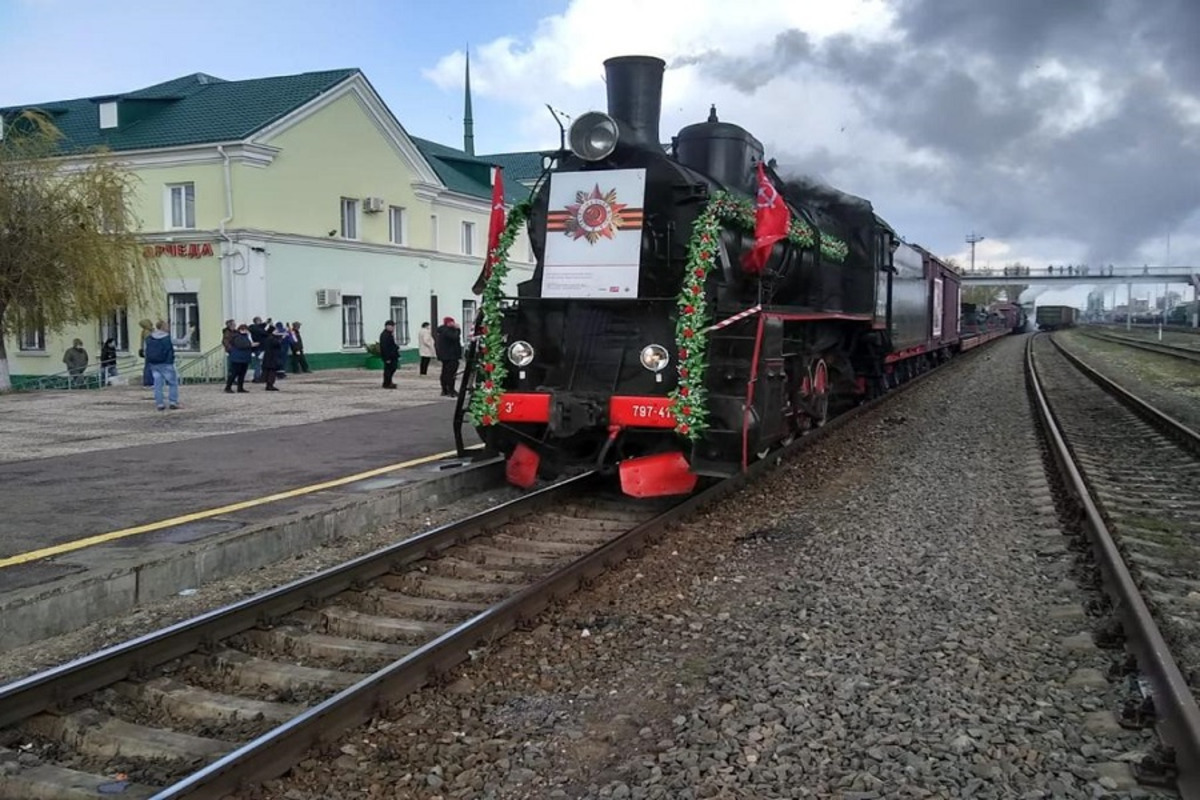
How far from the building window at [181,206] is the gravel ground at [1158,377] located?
2385cm

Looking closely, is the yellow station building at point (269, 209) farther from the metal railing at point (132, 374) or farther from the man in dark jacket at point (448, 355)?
the man in dark jacket at point (448, 355)

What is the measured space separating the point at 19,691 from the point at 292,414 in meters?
11.1

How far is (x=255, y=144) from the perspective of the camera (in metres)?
25.1

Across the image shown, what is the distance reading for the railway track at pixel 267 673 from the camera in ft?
11.9

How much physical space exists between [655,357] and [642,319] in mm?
488

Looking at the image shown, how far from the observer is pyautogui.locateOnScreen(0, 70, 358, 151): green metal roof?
26109mm

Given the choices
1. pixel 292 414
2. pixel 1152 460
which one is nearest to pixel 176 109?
pixel 292 414

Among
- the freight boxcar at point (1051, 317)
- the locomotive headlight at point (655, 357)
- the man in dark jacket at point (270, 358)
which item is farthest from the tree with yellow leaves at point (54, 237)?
the freight boxcar at point (1051, 317)

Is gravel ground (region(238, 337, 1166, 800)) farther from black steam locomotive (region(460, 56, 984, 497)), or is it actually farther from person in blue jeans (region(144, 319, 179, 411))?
person in blue jeans (region(144, 319, 179, 411))

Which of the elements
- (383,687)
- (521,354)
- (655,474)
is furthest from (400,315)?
(383,687)

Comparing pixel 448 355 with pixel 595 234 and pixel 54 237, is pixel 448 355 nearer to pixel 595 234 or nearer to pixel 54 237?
pixel 595 234

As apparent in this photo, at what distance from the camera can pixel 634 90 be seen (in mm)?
9180

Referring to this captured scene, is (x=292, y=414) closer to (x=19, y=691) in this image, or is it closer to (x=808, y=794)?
(x=19, y=691)

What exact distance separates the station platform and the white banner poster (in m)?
2.27
